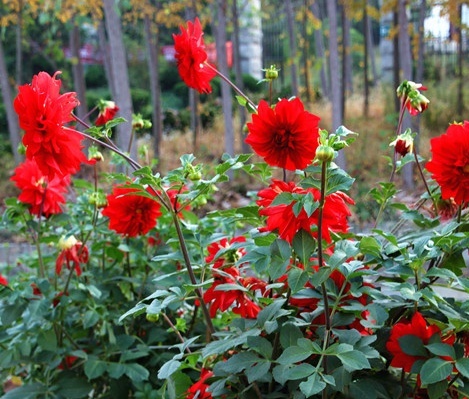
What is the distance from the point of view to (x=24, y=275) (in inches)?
74.8

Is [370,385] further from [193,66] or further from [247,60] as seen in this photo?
[247,60]

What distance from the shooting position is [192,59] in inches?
47.1

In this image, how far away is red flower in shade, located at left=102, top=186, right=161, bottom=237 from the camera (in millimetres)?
1366

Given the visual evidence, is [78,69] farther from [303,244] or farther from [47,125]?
[303,244]

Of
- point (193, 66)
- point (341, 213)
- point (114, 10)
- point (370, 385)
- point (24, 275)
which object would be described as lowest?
point (24, 275)

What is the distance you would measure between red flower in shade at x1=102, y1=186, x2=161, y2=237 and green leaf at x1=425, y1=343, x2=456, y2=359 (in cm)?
65

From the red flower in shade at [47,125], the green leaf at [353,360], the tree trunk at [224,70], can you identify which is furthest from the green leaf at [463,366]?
the tree trunk at [224,70]

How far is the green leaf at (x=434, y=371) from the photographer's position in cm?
86

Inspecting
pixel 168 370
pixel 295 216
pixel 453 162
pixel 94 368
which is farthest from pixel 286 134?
pixel 94 368

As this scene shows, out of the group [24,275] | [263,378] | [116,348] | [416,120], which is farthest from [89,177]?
[263,378]

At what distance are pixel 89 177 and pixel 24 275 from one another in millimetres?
4311

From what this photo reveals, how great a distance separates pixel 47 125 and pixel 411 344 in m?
0.56

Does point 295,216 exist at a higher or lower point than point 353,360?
higher

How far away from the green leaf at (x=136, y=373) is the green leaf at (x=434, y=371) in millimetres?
724
